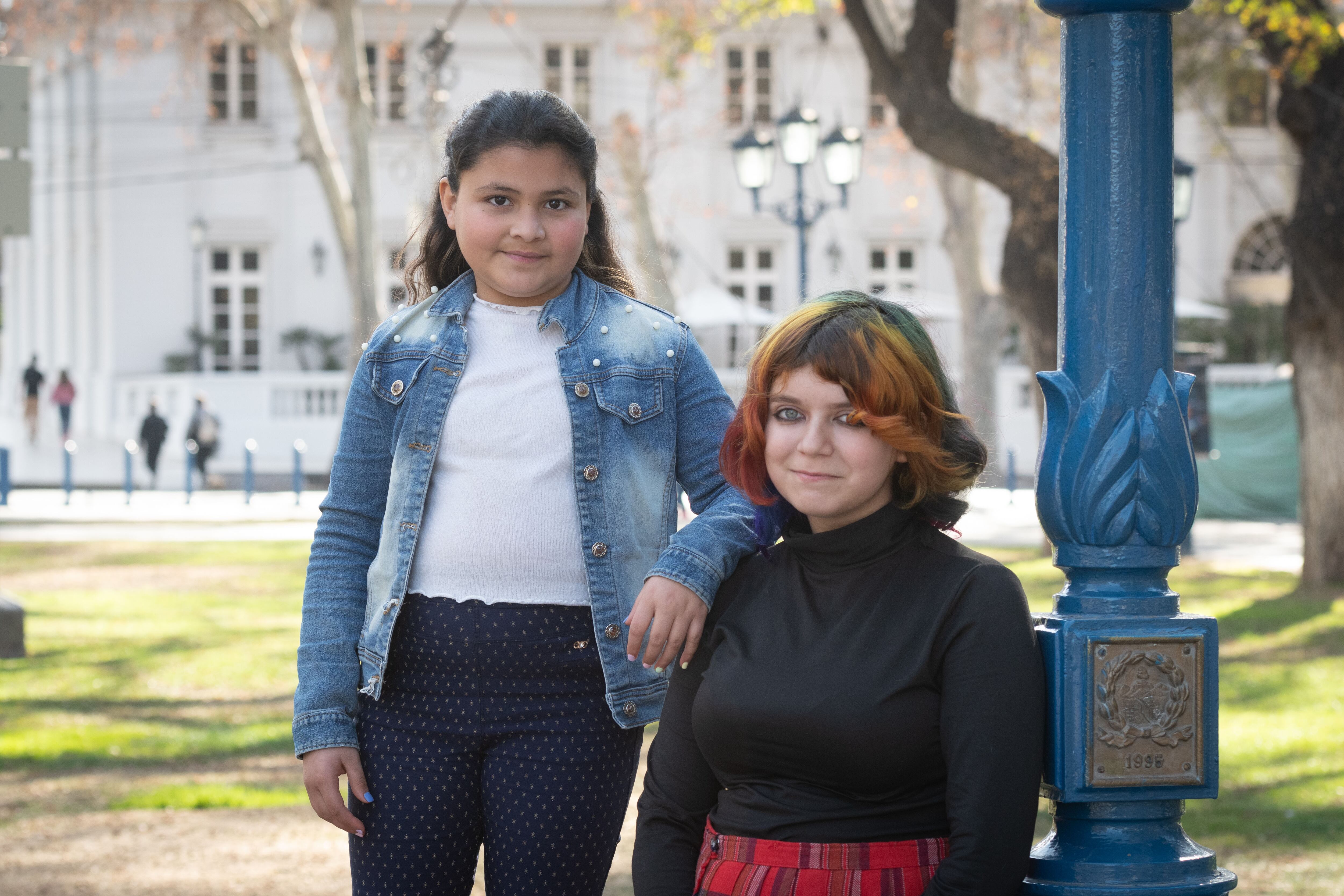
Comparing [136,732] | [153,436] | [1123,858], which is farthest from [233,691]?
[153,436]

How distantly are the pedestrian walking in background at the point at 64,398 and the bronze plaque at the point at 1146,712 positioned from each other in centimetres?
2782

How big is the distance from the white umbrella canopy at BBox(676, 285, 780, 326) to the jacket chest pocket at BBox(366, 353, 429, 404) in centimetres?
2307

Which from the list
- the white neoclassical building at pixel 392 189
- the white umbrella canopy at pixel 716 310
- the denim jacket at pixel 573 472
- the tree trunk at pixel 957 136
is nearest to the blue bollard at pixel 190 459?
the white neoclassical building at pixel 392 189

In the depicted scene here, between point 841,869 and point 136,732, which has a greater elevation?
point 841,869

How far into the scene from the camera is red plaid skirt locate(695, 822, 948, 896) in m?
1.98

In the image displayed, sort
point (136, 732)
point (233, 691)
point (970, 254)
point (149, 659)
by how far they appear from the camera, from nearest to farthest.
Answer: point (136, 732) → point (233, 691) → point (149, 659) → point (970, 254)

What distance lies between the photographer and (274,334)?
1192 inches

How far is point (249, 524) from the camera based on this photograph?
57.8ft

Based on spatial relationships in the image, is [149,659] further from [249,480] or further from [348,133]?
[348,133]

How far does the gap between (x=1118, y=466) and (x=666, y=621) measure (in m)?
0.63

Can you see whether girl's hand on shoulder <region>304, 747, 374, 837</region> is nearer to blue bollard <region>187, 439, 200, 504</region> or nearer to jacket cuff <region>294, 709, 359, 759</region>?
jacket cuff <region>294, 709, 359, 759</region>

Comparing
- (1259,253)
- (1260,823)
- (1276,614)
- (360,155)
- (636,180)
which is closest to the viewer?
(1260,823)

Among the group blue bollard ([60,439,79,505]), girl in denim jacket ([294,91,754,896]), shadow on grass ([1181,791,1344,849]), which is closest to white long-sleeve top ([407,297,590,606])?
girl in denim jacket ([294,91,754,896])

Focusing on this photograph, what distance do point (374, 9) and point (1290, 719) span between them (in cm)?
2668
